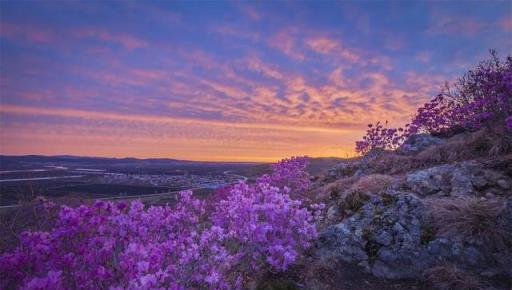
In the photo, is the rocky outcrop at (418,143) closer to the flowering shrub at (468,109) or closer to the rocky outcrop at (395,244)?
the flowering shrub at (468,109)

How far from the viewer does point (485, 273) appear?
5695mm

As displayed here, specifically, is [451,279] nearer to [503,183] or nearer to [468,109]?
[503,183]

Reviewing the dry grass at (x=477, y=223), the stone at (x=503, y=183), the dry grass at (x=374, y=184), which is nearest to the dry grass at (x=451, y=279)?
the dry grass at (x=477, y=223)

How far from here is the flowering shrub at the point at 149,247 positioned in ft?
12.4

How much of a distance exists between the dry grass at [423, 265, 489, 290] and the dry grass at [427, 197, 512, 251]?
0.80 m

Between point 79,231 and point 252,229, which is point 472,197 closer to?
point 252,229

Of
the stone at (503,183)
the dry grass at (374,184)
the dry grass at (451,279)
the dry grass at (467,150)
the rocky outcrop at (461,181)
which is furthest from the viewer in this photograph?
the dry grass at (374,184)

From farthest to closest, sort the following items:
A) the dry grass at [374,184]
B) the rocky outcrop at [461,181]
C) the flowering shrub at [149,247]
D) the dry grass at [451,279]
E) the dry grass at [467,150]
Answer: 1. the dry grass at [374,184]
2. the dry grass at [467,150]
3. the rocky outcrop at [461,181]
4. the dry grass at [451,279]
5. the flowering shrub at [149,247]

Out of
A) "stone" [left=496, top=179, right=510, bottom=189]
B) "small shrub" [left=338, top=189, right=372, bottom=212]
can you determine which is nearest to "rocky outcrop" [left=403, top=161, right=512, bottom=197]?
"stone" [left=496, top=179, right=510, bottom=189]

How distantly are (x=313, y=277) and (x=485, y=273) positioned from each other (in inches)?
110

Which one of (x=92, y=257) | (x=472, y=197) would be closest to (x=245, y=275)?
(x=92, y=257)

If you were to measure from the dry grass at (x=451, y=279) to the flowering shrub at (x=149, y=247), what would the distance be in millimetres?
2051

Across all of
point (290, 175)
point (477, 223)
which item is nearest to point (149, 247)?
point (477, 223)

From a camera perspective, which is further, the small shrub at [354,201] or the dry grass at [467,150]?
the dry grass at [467,150]
